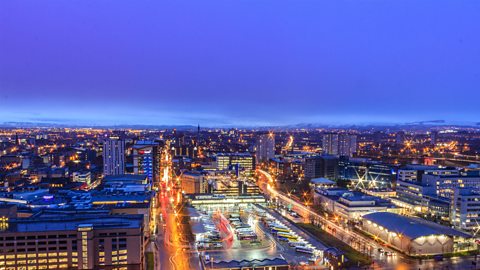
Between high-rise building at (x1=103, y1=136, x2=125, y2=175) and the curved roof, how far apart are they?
18.1m

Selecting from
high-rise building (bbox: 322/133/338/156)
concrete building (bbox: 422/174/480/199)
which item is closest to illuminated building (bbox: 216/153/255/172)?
high-rise building (bbox: 322/133/338/156)

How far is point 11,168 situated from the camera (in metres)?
30.7

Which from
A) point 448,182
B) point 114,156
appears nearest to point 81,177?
point 114,156

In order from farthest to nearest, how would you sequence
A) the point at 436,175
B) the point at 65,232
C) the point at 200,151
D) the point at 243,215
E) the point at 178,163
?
the point at 200,151, the point at 178,163, the point at 436,175, the point at 243,215, the point at 65,232

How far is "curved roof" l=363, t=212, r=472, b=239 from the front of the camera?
13.3 m

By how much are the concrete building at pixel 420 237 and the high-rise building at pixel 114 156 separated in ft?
61.3

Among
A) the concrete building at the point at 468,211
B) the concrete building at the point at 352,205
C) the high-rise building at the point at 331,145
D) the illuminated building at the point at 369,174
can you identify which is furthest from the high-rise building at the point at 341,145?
the concrete building at the point at 468,211

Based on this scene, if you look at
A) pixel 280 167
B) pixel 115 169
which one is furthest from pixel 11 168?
pixel 280 167

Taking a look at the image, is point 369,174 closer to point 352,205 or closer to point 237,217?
point 352,205

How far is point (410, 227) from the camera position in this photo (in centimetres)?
1373

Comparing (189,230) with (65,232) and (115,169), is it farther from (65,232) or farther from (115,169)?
(115,169)

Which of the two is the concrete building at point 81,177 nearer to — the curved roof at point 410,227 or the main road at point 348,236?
the main road at point 348,236

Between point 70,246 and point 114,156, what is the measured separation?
17598 mm

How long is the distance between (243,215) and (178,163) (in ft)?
48.3
